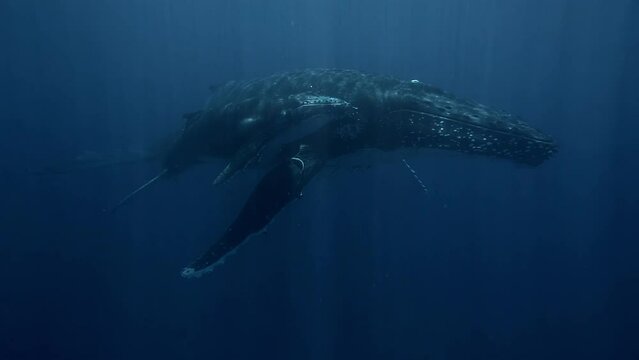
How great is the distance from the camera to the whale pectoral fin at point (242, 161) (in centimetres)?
777

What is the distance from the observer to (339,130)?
8.25 meters

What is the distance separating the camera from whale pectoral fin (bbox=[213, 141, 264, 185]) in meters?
7.77

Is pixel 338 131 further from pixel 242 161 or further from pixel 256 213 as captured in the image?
pixel 256 213

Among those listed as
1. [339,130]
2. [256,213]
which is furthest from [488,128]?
[256,213]

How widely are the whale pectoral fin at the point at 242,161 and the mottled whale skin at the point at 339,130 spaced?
16 mm

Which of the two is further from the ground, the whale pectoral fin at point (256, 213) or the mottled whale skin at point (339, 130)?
the mottled whale skin at point (339, 130)

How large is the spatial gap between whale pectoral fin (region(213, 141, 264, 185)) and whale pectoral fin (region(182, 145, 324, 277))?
833mm

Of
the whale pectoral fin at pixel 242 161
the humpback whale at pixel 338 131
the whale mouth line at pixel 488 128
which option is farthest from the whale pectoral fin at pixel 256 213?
the whale mouth line at pixel 488 128

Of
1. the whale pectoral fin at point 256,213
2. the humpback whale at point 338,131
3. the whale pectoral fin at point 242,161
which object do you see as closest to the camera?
the whale pectoral fin at point 256,213

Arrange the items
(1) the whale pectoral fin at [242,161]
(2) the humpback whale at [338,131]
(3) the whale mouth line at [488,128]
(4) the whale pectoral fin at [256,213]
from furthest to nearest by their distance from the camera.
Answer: (1) the whale pectoral fin at [242,161] < (3) the whale mouth line at [488,128] < (2) the humpback whale at [338,131] < (4) the whale pectoral fin at [256,213]

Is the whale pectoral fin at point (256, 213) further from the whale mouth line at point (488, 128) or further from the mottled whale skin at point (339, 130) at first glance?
the whale mouth line at point (488, 128)

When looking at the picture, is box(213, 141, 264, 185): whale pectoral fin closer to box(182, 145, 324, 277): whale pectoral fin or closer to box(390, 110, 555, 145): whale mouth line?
box(182, 145, 324, 277): whale pectoral fin

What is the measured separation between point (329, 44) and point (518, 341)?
3531 cm

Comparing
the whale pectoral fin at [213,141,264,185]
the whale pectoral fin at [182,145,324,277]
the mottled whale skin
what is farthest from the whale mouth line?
the whale pectoral fin at [213,141,264,185]
